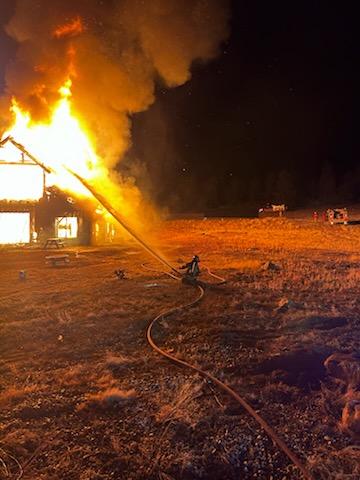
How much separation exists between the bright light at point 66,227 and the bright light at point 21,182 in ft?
7.57

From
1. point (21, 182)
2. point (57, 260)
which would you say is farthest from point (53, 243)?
point (57, 260)

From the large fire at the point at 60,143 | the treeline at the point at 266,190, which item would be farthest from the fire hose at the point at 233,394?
the treeline at the point at 266,190

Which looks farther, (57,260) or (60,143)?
(60,143)

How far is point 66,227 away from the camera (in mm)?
30109

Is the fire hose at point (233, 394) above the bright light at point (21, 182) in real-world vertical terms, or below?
below

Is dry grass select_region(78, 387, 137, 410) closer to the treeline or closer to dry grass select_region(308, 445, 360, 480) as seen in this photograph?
dry grass select_region(308, 445, 360, 480)

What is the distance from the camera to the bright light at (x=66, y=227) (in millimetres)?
29836

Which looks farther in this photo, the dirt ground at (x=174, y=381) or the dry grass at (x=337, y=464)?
the dirt ground at (x=174, y=381)

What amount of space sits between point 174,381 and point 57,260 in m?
14.5

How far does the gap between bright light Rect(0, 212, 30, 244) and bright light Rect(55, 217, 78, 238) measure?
6.53 feet

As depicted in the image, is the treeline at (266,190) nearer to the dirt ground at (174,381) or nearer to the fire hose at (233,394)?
the dirt ground at (174,381)

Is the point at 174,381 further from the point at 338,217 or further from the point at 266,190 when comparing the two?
the point at 266,190

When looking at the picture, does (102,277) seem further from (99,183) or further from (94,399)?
(99,183)

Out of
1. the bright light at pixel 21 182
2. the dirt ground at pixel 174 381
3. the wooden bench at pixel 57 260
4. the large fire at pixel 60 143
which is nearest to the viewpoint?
the dirt ground at pixel 174 381
